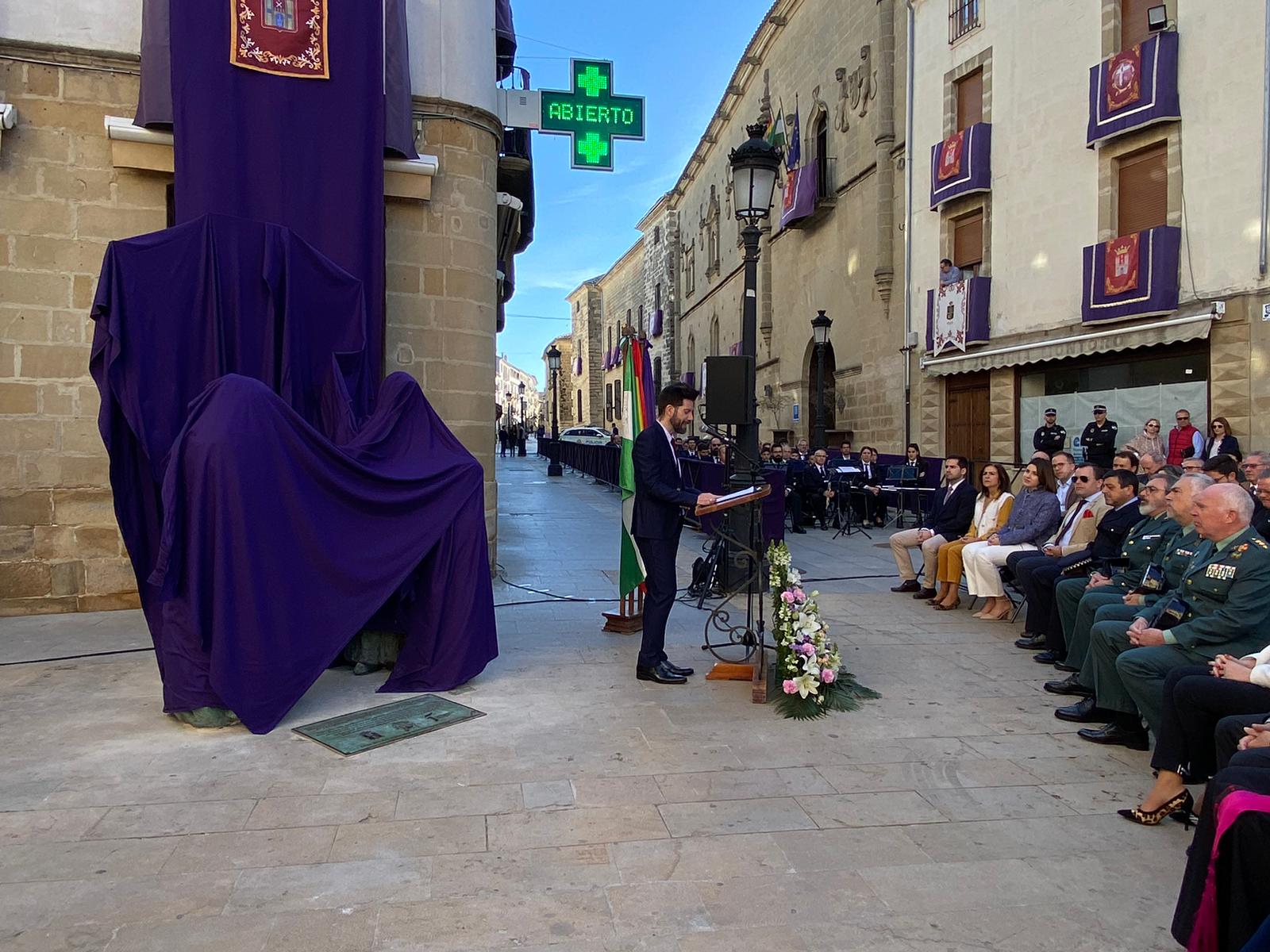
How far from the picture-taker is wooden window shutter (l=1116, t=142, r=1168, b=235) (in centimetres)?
1400

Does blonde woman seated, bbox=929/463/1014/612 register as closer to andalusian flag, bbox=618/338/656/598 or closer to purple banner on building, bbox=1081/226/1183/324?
andalusian flag, bbox=618/338/656/598

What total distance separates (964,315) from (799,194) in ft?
27.7

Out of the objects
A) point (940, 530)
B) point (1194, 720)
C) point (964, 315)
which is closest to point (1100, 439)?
point (964, 315)

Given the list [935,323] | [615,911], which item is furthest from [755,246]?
[935,323]

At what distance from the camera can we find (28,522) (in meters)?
7.42

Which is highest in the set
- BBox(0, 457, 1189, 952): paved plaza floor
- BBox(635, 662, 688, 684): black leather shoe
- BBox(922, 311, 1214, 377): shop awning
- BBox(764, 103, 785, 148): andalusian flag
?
BBox(764, 103, 785, 148): andalusian flag

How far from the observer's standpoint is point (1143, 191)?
14375mm

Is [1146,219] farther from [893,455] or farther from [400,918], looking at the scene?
[400,918]

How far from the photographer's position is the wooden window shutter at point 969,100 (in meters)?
18.0

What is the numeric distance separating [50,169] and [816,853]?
756 centimetres

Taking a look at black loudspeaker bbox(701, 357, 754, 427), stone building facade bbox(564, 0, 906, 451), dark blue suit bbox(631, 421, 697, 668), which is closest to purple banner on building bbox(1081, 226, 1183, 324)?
stone building facade bbox(564, 0, 906, 451)

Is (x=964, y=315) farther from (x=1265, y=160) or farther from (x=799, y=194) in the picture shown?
(x=799, y=194)

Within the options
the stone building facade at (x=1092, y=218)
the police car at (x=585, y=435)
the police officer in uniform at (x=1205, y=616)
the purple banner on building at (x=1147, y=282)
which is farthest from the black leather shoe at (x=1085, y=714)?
the police car at (x=585, y=435)

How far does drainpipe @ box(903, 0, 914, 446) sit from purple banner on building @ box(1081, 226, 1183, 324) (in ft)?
17.8
